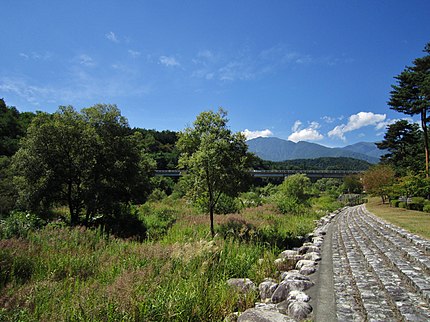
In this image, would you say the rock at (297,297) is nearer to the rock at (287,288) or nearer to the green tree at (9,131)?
the rock at (287,288)

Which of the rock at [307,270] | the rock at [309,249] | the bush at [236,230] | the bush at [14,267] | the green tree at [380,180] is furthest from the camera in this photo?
the green tree at [380,180]

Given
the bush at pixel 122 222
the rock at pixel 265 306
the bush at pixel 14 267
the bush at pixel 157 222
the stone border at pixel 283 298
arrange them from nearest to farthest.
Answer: the stone border at pixel 283 298, the rock at pixel 265 306, the bush at pixel 14 267, the bush at pixel 157 222, the bush at pixel 122 222

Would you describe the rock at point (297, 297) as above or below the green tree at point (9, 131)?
below

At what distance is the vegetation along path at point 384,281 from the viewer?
395cm

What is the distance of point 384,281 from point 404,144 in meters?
44.4

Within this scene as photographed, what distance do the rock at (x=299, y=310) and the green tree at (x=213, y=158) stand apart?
782cm

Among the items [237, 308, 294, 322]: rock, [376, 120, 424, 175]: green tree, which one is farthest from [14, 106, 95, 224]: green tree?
[376, 120, 424, 175]: green tree

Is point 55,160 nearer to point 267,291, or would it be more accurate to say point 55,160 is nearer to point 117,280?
point 117,280

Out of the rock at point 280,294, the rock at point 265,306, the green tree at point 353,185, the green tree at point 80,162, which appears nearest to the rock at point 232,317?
the rock at point 265,306

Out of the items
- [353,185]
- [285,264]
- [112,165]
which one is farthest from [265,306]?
[353,185]

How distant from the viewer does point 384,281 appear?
200 inches

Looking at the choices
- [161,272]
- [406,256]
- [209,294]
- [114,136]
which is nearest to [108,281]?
[161,272]

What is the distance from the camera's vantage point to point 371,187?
27.0 m

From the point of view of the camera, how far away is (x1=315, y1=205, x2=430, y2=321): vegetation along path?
3945 millimetres
